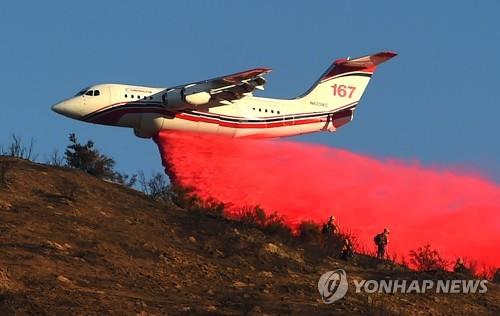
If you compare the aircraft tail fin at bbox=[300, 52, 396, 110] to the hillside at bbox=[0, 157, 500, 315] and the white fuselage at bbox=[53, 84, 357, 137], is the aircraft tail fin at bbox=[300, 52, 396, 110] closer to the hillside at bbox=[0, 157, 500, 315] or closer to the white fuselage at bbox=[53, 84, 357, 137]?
the white fuselage at bbox=[53, 84, 357, 137]

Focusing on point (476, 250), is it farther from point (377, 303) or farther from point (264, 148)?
point (377, 303)

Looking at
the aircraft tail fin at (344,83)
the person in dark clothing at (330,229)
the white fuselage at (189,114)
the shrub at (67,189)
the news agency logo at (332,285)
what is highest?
the aircraft tail fin at (344,83)

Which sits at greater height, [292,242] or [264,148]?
[264,148]

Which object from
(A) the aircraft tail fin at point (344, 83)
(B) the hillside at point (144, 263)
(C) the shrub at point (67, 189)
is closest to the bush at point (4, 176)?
(B) the hillside at point (144, 263)

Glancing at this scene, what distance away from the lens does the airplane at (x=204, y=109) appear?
48031 mm

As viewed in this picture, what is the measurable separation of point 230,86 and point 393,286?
22.5m

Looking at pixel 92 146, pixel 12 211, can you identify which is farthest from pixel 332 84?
pixel 12 211

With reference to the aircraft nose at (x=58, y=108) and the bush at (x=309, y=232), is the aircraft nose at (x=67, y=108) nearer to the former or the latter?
the aircraft nose at (x=58, y=108)

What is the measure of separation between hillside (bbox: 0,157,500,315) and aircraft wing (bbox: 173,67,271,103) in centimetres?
1517

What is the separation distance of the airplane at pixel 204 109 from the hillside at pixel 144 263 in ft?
46.2

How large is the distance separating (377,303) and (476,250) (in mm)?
22717

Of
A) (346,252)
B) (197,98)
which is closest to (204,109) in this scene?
(197,98)

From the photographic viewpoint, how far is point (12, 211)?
27.3m

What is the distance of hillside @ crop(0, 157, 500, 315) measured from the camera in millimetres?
22047
